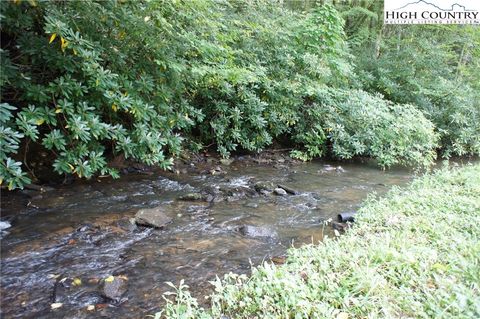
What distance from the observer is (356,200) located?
598cm

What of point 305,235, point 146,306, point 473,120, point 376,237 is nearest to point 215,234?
point 305,235

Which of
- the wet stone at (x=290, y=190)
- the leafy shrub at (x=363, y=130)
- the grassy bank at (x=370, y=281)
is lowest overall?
the wet stone at (x=290, y=190)

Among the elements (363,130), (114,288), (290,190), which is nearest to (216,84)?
(290,190)

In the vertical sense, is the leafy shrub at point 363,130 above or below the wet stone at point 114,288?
above

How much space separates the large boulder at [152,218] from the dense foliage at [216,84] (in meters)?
0.88

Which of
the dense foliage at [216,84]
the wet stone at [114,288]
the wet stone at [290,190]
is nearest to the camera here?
the wet stone at [114,288]

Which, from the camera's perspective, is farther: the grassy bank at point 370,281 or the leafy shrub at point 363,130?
the leafy shrub at point 363,130

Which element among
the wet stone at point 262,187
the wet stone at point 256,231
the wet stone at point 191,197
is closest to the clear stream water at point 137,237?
the wet stone at point 256,231

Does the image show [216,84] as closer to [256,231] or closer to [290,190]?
[290,190]

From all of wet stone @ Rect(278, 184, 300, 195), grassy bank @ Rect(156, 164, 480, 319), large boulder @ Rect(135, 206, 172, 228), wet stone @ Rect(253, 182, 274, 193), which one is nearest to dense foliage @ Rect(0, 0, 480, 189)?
large boulder @ Rect(135, 206, 172, 228)

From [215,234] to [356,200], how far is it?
286cm

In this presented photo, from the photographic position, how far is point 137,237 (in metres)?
4.16

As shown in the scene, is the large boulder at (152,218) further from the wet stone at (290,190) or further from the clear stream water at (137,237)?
the wet stone at (290,190)

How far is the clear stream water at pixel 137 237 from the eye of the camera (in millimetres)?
2992
